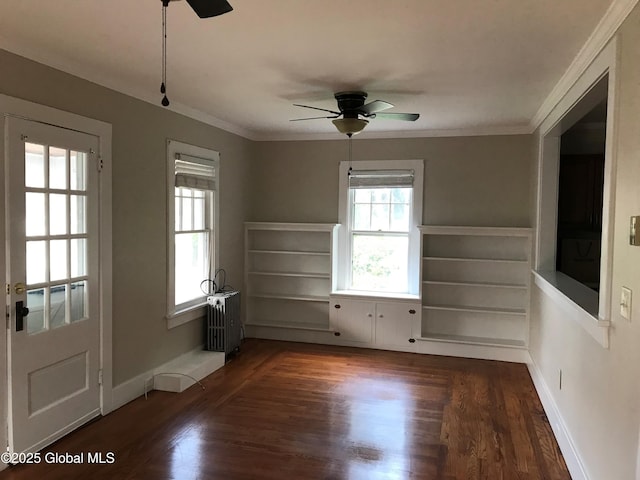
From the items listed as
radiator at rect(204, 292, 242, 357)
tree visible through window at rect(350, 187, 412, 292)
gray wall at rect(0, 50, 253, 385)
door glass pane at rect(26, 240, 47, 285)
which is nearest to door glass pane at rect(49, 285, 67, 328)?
door glass pane at rect(26, 240, 47, 285)

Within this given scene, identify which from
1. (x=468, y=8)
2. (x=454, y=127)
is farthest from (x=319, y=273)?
(x=468, y=8)

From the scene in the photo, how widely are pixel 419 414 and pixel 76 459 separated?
7.81 ft

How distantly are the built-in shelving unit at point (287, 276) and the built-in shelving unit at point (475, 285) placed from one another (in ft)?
4.03

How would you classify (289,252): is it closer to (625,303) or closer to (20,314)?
(20,314)

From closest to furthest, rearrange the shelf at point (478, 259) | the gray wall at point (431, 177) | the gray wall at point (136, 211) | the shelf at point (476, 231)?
the gray wall at point (136, 211)
the shelf at point (476, 231)
the shelf at point (478, 259)
the gray wall at point (431, 177)

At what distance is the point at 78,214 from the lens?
10.8 feet

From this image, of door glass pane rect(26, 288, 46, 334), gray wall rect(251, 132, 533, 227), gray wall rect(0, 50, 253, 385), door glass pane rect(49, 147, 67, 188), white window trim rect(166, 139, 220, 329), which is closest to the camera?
door glass pane rect(26, 288, 46, 334)

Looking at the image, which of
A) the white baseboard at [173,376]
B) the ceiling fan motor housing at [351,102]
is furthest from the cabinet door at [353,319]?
the ceiling fan motor housing at [351,102]

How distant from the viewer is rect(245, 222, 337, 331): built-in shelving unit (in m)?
5.77

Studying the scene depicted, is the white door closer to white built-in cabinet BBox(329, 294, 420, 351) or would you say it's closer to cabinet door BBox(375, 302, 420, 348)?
white built-in cabinet BBox(329, 294, 420, 351)

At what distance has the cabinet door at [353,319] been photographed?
5465 millimetres

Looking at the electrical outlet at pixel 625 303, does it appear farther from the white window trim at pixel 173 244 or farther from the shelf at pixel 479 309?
the white window trim at pixel 173 244

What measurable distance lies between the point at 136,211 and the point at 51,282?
0.94 metres

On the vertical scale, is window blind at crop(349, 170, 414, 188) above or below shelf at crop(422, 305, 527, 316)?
above
